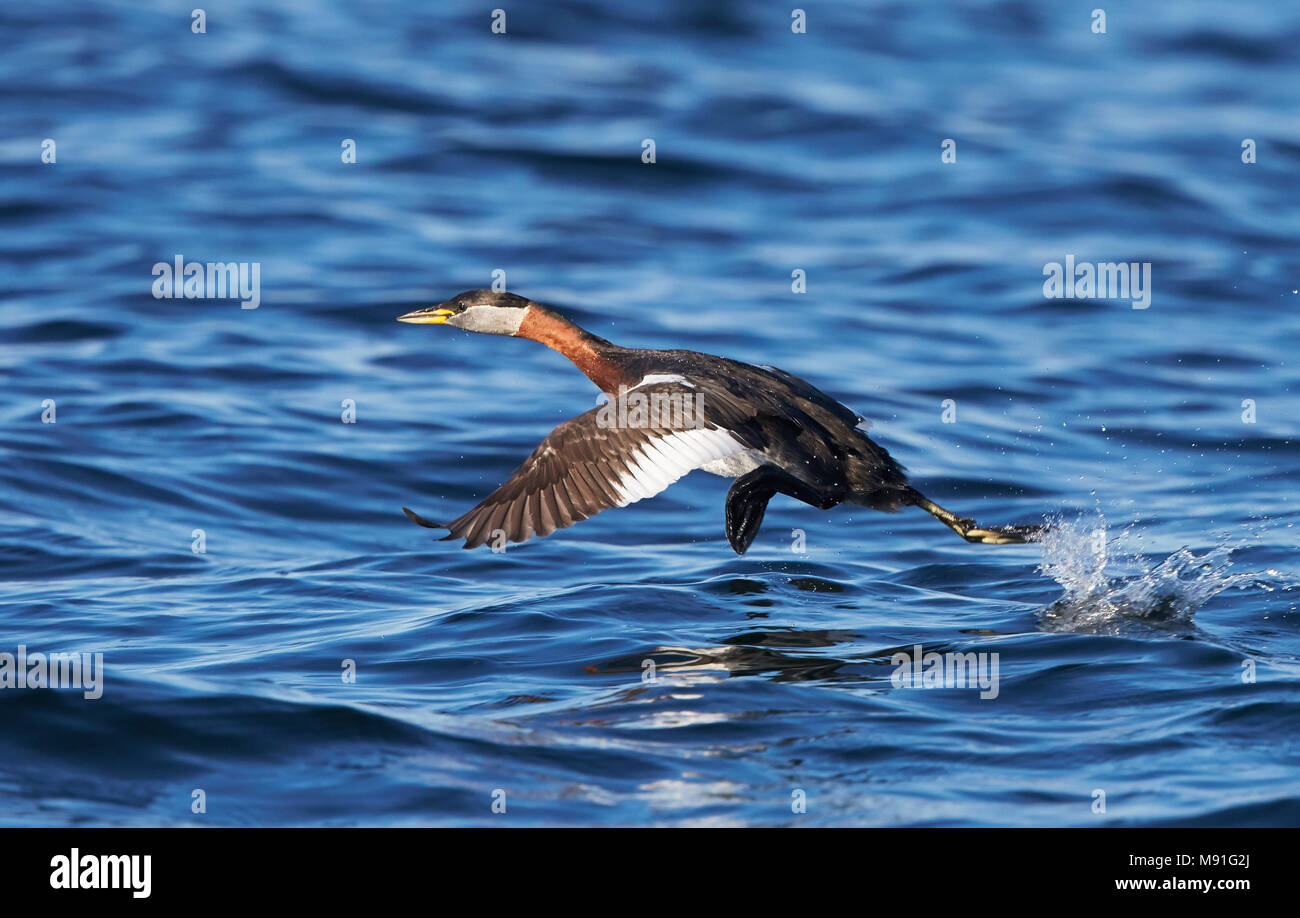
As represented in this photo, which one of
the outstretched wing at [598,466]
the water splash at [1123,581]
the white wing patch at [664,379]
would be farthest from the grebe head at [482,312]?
the water splash at [1123,581]

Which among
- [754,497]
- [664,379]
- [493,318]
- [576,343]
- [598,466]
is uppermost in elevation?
[493,318]

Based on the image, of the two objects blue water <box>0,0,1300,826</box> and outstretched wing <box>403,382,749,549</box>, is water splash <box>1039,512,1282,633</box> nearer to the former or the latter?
blue water <box>0,0,1300,826</box>

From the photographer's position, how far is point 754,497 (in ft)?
24.0

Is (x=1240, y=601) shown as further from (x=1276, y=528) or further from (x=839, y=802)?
(x=839, y=802)

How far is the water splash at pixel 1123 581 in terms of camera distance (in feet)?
22.7

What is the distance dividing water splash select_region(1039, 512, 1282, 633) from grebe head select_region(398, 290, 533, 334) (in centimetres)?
295

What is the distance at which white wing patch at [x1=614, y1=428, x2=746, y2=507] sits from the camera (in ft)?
21.1

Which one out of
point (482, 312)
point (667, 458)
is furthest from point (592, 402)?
point (667, 458)

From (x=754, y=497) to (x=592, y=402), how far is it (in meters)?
4.27

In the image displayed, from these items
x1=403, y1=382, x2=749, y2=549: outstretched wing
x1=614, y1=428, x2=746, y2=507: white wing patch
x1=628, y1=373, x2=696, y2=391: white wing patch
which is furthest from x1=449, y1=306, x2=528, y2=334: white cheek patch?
x1=614, y1=428, x2=746, y2=507: white wing patch

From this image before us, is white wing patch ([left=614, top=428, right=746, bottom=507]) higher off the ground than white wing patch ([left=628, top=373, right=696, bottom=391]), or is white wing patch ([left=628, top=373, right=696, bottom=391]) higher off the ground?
white wing patch ([left=628, top=373, right=696, bottom=391])

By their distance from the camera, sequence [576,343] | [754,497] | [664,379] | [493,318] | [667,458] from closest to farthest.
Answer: [667,458], [664,379], [754,497], [576,343], [493,318]

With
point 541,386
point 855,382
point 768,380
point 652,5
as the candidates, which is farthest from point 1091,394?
point 652,5

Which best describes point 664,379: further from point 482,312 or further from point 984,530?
point 984,530
